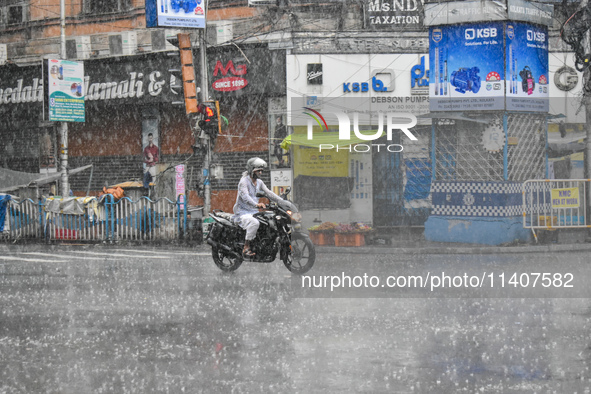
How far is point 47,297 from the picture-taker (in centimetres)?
1019

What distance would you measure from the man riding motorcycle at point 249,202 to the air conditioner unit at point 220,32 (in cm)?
1458

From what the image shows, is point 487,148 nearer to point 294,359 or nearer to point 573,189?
point 573,189

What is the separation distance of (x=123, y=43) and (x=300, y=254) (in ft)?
58.3

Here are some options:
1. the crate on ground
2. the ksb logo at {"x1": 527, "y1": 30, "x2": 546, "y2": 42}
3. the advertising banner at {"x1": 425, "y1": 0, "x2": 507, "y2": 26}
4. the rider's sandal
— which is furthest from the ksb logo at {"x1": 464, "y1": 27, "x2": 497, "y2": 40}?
the rider's sandal

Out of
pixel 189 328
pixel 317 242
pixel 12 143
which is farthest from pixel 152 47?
pixel 189 328

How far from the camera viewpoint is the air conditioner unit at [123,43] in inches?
1057

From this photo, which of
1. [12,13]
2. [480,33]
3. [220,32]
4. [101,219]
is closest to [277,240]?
[480,33]

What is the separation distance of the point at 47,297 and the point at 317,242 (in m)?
9.24

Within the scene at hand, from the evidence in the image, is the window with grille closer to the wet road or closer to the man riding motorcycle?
the wet road

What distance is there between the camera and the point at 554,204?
1711 cm

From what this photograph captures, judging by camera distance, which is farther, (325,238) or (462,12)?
(325,238)

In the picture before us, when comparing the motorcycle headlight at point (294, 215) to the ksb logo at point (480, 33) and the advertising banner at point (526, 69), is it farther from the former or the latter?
the ksb logo at point (480, 33)

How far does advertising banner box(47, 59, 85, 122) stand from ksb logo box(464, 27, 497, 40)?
12.0 m

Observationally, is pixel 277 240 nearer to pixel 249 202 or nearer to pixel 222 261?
pixel 249 202
